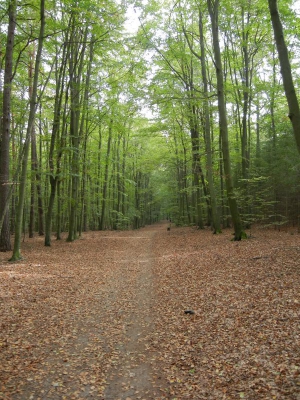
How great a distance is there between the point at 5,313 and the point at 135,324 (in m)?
2.73

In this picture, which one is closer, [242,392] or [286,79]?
[242,392]

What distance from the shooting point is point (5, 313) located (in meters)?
6.07

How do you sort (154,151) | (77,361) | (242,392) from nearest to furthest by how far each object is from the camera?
(242,392), (77,361), (154,151)

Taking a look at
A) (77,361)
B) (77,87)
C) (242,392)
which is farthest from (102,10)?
(242,392)

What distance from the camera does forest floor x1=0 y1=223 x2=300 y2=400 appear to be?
3.80m

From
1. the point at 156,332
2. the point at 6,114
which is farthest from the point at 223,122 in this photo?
the point at 156,332

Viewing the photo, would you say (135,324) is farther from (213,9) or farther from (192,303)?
(213,9)

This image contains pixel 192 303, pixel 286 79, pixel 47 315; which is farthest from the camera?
pixel 286 79

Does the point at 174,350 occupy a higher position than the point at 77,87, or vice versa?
the point at 77,87

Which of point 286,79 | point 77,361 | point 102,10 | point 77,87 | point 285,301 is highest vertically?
point 102,10

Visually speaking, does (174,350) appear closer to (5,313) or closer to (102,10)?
(5,313)

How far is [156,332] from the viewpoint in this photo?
5.52 metres

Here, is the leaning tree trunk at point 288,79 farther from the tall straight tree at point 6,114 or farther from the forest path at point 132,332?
the tall straight tree at point 6,114

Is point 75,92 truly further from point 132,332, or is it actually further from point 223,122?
point 132,332
